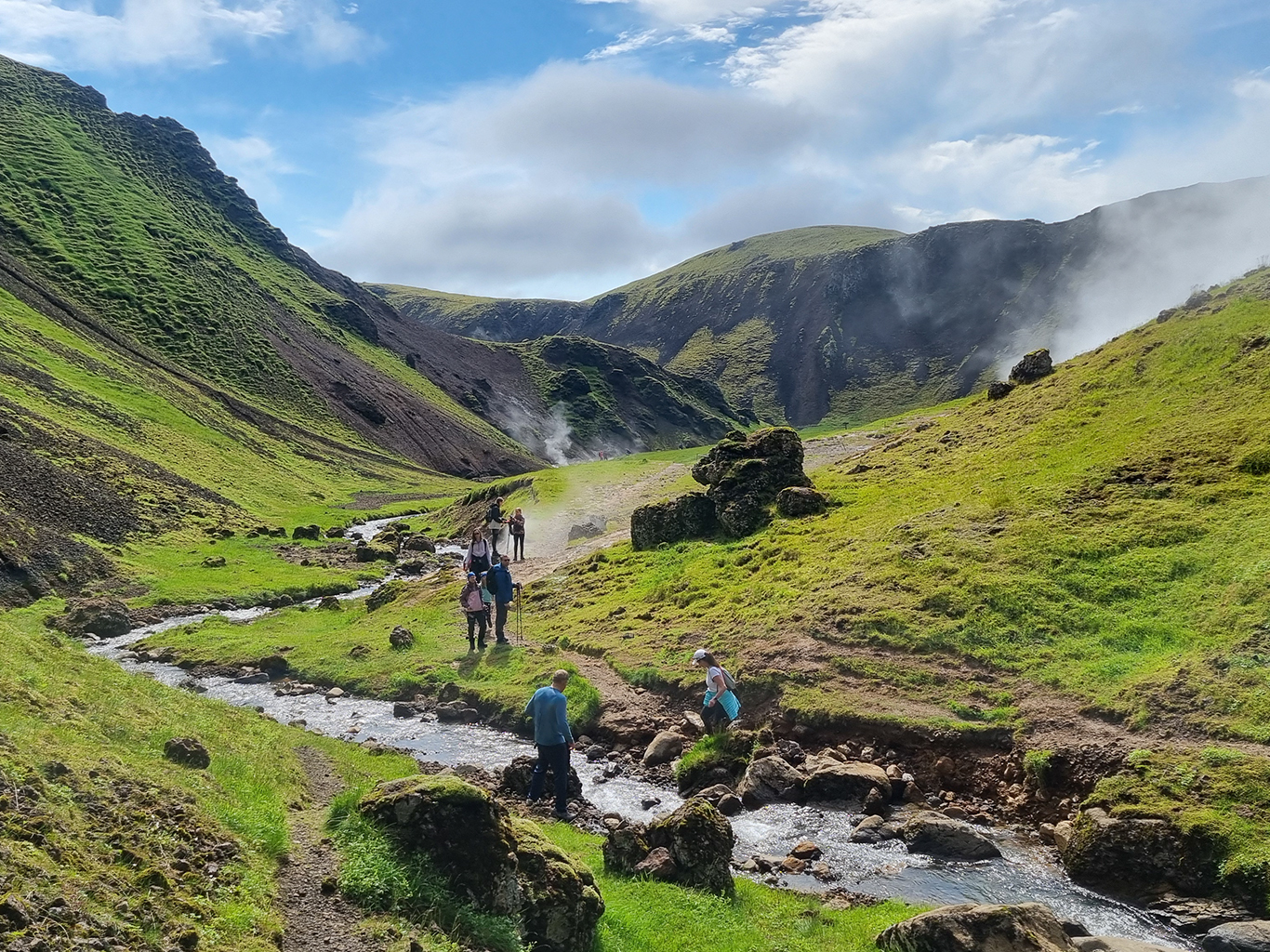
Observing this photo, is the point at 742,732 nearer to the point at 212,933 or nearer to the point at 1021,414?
the point at 212,933

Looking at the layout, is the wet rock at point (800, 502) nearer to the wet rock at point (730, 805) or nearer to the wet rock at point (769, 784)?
the wet rock at point (769, 784)

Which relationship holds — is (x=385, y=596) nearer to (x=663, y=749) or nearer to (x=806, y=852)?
(x=663, y=749)

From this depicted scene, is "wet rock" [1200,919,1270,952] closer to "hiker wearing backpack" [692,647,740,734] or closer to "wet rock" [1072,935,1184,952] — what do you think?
"wet rock" [1072,935,1184,952]

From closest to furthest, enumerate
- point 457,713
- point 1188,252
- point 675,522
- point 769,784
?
point 769,784 → point 457,713 → point 675,522 → point 1188,252

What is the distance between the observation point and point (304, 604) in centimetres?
4869

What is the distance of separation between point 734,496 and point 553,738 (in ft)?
82.9

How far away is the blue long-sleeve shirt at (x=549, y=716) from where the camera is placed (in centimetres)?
1881

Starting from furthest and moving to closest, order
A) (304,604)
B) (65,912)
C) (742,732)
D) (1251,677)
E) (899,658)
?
(304,604) < (899,658) < (742,732) < (1251,677) < (65,912)

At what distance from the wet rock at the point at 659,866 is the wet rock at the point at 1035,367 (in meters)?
38.8

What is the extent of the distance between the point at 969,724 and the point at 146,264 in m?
184

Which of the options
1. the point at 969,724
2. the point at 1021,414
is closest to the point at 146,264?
the point at 1021,414

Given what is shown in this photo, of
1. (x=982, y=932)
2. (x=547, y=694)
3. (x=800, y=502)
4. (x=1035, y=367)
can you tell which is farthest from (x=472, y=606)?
(x=1035, y=367)

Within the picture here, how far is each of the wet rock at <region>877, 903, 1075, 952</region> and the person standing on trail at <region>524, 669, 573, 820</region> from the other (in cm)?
866

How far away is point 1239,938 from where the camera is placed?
13.3 m
